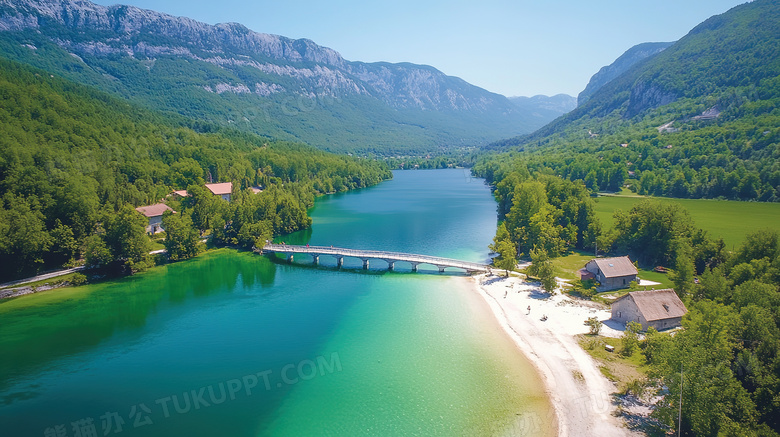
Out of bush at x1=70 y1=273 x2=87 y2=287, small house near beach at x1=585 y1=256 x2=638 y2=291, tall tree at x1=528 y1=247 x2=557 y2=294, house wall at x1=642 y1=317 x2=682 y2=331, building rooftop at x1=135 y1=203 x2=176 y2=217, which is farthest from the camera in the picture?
building rooftop at x1=135 y1=203 x2=176 y2=217

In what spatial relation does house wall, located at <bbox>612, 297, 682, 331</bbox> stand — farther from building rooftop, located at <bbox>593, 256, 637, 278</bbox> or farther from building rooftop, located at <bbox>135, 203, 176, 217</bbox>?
building rooftop, located at <bbox>135, 203, 176, 217</bbox>

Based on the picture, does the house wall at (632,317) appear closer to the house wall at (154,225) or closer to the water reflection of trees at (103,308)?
the water reflection of trees at (103,308)

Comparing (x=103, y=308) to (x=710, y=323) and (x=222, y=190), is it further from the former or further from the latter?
(x=222, y=190)

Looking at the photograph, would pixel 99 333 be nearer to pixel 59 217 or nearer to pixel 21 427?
pixel 21 427

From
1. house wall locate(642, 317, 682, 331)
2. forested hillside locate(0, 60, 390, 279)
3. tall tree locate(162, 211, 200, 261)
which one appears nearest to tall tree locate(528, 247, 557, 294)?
house wall locate(642, 317, 682, 331)

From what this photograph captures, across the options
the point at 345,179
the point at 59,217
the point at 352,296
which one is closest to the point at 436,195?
the point at 345,179

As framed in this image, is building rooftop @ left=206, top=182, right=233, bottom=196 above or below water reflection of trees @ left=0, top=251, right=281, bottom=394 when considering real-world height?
above

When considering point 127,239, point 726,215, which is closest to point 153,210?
point 127,239
